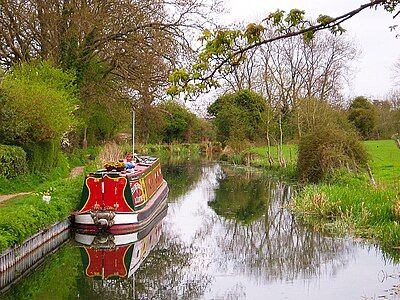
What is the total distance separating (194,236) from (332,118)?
11656 mm

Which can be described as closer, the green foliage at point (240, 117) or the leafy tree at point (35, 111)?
the leafy tree at point (35, 111)

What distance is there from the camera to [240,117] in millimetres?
38188

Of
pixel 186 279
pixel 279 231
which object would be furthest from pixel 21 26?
pixel 186 279

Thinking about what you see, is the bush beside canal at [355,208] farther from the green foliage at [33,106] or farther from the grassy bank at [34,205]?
the green foliage at [33,106]

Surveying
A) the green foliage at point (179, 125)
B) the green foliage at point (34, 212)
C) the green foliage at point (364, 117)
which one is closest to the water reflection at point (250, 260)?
the green foliage at point (34, 212)

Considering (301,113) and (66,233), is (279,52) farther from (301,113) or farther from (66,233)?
(66,233)

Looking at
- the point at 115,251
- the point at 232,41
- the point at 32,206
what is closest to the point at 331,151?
the point at 115,251

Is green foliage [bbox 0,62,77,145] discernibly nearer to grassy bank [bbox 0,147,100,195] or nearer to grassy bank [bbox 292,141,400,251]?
grassy bank [bbox 0,147,100,195]

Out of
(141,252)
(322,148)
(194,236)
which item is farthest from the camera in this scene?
(322,148)

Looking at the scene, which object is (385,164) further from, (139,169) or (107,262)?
(107,262)

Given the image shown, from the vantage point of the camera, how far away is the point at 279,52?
3822 centimetres

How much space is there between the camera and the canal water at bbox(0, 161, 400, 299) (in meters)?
8.91

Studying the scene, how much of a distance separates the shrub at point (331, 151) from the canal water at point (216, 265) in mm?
3611

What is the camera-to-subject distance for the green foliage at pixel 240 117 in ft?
121
